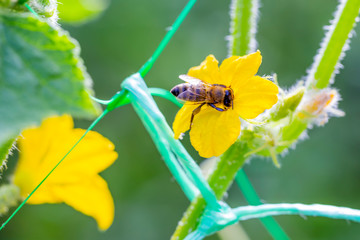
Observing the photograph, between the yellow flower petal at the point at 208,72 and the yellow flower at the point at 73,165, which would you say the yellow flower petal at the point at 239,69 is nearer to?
the yellow flower petal at the point at 208,72

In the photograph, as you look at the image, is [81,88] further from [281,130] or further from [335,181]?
[335,181]

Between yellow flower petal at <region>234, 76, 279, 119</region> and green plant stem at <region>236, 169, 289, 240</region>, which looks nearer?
yellow flower petal at <region>234, 76, 279, 119</region>

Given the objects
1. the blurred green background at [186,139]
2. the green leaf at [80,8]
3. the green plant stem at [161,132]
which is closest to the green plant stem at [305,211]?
the green plant stem at [161,132]

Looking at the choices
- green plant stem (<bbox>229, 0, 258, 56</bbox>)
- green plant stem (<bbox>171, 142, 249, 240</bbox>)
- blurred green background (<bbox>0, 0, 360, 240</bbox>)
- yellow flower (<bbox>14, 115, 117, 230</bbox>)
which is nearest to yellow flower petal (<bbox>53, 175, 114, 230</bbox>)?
yellow flower (<bbox>14, 115, 117, 230</bbox>)

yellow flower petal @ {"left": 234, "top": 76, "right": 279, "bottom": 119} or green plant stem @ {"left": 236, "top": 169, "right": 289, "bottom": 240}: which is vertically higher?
yellow flower petal @ {"left": 234, "top": 76, "right": 279, "bottom": 119}

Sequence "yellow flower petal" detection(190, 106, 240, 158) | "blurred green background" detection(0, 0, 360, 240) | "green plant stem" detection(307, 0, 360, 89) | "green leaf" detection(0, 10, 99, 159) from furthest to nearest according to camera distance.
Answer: "blurred green background" detection(0, 0, 360, 240) < "green plant stem" detection(307, 0, 360, 89) < "yellow flower petal" detection(190, 106, 240, 158) < "green leaf" detection(0, 10, 99, 159)

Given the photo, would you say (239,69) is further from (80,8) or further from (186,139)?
(186,139)

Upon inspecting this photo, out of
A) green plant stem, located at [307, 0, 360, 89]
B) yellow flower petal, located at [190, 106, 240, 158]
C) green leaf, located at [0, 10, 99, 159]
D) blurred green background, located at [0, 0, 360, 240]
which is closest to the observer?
green leaf, located at [0, 10, 99, 159]

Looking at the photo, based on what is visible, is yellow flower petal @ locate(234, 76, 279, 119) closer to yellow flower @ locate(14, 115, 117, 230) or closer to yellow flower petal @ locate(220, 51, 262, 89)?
yellow flower petal @ locate(220, 51, 262, 89)
